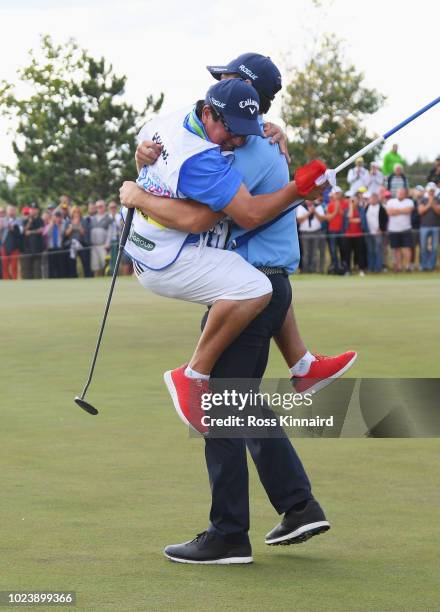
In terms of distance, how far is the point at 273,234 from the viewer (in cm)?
603

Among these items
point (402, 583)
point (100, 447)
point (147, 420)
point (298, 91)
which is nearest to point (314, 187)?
point (402, 583)

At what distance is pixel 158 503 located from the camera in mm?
7047

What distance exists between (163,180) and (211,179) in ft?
0.84

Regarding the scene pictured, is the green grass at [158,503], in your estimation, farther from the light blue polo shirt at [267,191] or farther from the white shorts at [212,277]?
the light blue polo shirt at [267,191]

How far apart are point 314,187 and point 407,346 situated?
913 centimetres

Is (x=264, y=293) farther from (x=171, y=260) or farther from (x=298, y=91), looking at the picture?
(x=298, y=91)

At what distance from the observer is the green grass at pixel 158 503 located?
545 centimetres

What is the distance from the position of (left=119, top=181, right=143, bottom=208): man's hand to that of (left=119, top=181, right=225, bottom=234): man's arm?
0.05m

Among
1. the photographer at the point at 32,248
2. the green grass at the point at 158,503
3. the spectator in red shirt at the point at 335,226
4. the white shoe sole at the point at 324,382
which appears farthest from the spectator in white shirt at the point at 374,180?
the white shoe sole at the point at 324,382

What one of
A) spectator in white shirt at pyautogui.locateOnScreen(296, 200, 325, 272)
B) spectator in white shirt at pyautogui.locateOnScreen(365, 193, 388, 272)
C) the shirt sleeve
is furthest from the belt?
spectator in white shirt at pyautogui.locateOnScreen(296, 200, 325, 272)

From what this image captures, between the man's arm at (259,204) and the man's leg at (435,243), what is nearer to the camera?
the man's arm at (259,204)

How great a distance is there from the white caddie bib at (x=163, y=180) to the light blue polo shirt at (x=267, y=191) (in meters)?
0.18

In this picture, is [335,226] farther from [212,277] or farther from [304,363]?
[212,277]

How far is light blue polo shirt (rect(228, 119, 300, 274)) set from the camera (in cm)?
587
